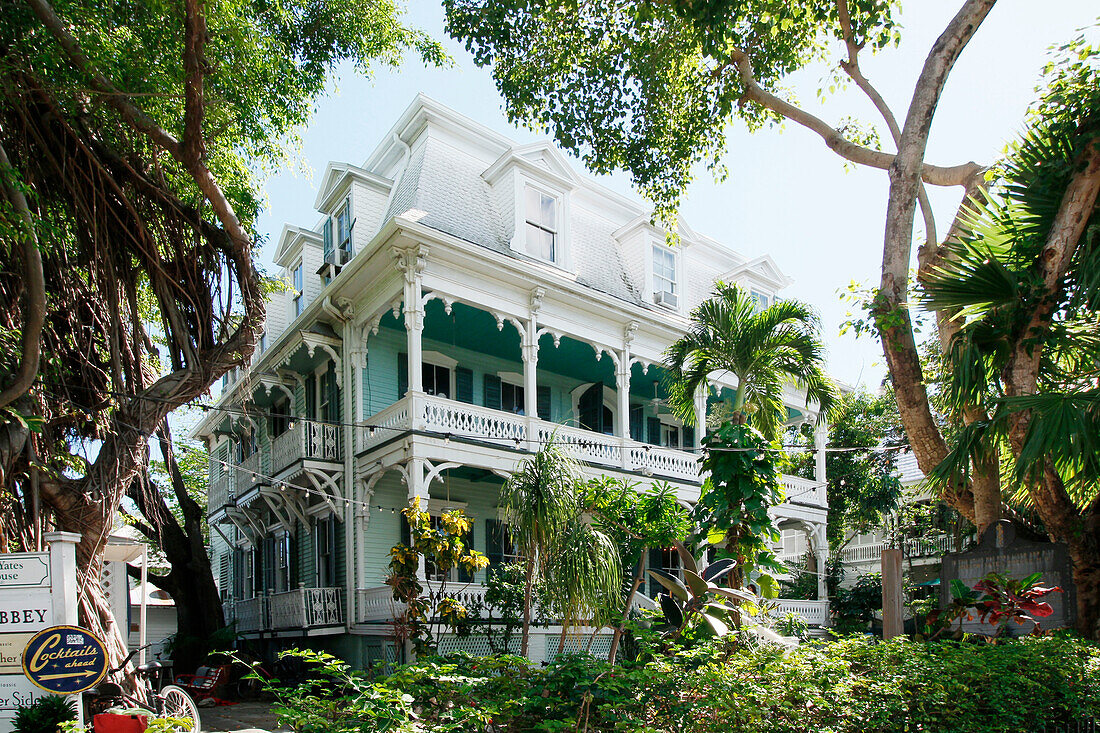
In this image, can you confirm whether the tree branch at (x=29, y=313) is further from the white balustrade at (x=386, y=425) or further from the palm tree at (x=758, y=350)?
the palm tree at (x=758, y=350)

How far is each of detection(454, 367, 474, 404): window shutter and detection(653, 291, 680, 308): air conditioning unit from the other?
17.8ft

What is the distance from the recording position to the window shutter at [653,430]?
22.6 m

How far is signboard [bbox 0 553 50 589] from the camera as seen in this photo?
7375 mm

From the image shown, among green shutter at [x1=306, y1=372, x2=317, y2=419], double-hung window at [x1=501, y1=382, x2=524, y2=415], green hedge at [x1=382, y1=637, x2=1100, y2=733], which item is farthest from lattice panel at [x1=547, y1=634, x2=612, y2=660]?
green hedge at [x1=382, y1=637, x2=1100, y2=733]

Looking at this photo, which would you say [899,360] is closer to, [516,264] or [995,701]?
[995,701]

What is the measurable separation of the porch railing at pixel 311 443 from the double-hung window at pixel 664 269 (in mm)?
9061

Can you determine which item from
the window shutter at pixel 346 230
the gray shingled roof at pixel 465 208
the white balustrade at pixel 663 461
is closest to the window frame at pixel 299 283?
the window shutter at pixel 346 230

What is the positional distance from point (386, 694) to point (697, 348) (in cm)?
895

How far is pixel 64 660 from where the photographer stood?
7.03 meters

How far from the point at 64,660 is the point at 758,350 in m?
9.23


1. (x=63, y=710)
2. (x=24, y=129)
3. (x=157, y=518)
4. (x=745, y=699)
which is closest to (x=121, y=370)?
(x=157, y=518)

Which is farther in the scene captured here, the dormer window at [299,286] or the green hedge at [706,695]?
the dormer window at [299,286]

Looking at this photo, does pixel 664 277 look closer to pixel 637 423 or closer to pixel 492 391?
pixel 637 423

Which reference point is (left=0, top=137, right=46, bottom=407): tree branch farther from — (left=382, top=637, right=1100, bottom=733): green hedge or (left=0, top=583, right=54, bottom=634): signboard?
(left=382, top=637, right=1100, bottom=733): green hedge
